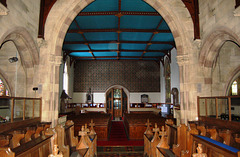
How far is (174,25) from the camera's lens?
6.84 meters

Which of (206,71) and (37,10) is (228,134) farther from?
(37,10)

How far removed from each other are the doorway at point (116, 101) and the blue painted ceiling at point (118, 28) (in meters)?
5.01

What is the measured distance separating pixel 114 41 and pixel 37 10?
567cm

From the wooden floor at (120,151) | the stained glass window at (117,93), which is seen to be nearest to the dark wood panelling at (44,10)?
the wooden floor at (120,151)

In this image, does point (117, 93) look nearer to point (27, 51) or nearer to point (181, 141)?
point (27, 51)

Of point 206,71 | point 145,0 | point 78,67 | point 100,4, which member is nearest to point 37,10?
point 100,4

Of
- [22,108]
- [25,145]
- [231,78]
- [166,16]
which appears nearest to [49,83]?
[22,108]

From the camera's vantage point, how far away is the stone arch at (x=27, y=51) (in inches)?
227

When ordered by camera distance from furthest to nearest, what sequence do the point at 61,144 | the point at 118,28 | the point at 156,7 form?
the point at 118,28
the point at 156,7
the point at 61,144

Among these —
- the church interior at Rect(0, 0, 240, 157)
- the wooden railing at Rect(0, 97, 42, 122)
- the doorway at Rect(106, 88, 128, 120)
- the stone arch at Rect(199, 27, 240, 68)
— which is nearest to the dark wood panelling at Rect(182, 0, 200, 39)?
the church interior at Rect(0, 0, 240, 157)

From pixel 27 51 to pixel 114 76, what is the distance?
35.4 feet

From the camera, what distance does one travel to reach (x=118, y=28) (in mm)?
9336

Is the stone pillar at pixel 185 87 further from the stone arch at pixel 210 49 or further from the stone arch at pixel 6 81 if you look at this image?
the stone arch at pixel 6 81

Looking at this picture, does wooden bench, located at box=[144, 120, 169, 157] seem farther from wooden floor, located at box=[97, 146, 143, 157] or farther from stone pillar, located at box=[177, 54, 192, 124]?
stone pillar, located at box=[177, 54, 192, 124]
